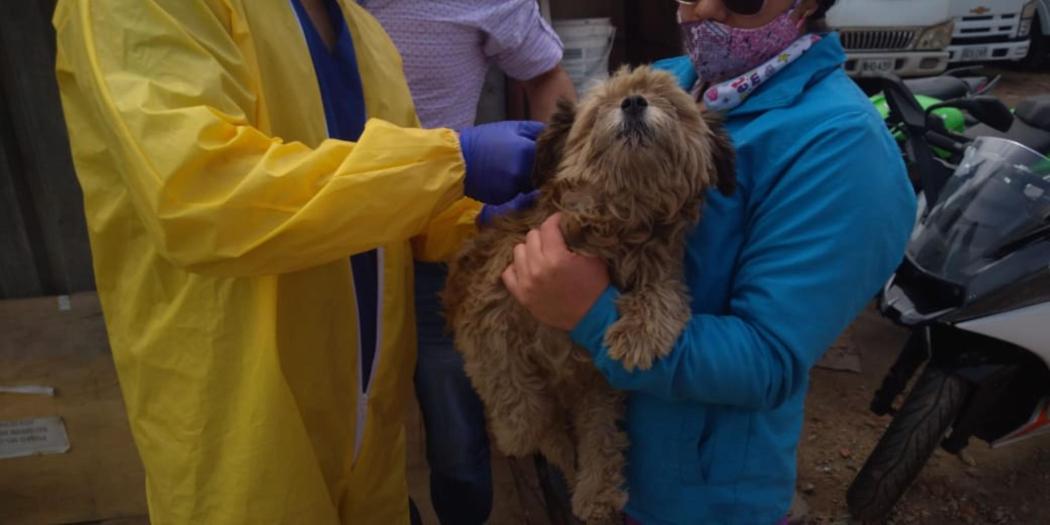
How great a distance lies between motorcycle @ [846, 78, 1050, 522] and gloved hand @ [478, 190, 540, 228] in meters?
2.05

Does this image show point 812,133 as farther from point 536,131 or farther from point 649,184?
point 536,131

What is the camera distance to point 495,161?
186 centimetres

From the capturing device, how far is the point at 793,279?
5.11 feet

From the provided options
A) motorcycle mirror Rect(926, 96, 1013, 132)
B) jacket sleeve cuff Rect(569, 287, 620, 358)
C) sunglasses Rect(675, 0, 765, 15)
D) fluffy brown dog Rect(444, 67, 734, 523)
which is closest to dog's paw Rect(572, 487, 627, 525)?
fluffy brown dog Rect(444, 67, 734, 523)

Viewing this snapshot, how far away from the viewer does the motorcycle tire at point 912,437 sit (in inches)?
128

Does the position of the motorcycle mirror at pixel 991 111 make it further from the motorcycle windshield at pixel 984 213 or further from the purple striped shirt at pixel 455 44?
the purple striped shirt at pixel 455 44

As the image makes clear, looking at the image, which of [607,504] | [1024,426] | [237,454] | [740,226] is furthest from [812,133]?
[1024,426]

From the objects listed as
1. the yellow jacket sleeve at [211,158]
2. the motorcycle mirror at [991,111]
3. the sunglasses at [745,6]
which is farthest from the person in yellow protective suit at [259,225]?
the motorcycle mirror at [991,111]

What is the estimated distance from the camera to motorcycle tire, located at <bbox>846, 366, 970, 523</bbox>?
128 inches

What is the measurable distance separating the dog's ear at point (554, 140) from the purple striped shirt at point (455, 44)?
117cm

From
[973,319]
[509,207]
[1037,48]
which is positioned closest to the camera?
[509,207]

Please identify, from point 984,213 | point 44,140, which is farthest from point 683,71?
point 44,140

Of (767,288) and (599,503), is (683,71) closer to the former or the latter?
(767,288)

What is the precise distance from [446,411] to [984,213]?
8.14 ft
